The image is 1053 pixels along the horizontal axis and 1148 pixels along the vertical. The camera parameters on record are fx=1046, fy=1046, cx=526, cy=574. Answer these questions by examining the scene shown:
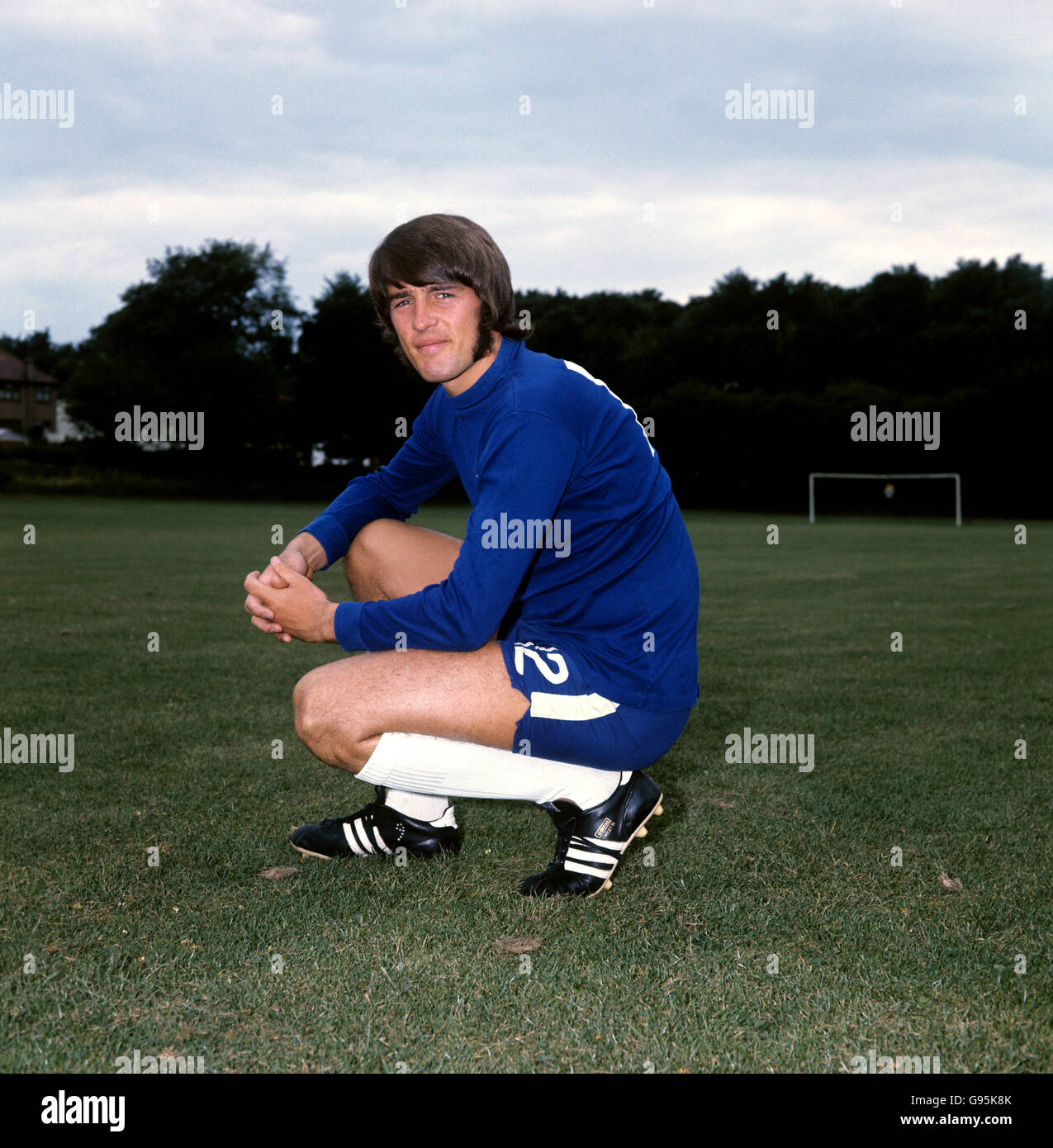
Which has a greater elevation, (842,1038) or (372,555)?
(372,555)

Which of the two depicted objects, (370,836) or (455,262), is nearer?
(455,262)

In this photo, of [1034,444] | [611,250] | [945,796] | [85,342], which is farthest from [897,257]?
[945,796]

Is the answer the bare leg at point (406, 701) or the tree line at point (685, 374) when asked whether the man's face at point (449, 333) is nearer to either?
the bare leg at point (406, 701)

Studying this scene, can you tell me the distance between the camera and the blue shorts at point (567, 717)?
2.76 metres

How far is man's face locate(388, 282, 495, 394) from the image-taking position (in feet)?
9.25

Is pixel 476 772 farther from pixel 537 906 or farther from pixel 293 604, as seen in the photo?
pixel 293 604

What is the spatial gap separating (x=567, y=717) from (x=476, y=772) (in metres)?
0.32

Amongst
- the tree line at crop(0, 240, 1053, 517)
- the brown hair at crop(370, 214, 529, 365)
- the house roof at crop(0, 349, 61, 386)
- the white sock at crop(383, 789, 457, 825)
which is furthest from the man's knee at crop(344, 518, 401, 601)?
the house roof at crop(0, 349, 61, 386)

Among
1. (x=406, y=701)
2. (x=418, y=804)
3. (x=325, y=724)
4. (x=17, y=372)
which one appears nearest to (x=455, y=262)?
(x=406, y=701)

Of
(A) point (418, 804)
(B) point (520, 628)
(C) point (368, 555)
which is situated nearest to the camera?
(B) point (520, 628)

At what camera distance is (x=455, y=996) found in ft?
7.22

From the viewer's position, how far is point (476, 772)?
288 centimetres

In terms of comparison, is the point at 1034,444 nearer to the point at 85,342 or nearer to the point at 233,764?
the point at 233,764
